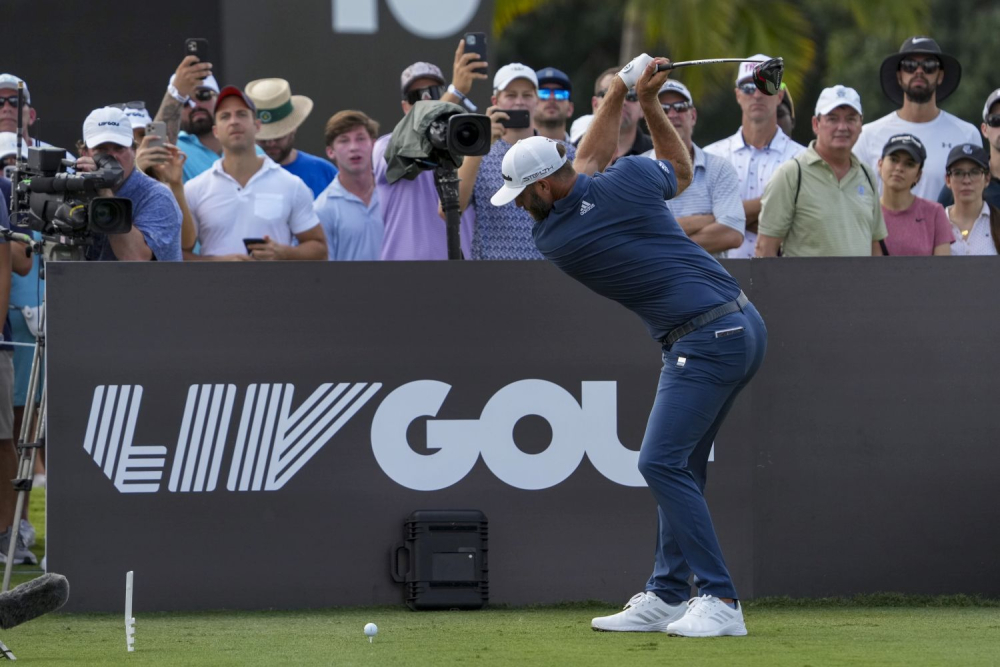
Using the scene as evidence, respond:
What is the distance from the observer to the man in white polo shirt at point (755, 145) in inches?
375

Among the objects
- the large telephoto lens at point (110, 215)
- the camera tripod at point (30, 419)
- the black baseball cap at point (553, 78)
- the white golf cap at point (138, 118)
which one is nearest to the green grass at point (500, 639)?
the camera tripod at point (30, 419)

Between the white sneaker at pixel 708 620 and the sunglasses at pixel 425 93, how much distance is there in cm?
362

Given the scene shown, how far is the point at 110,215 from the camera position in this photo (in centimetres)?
747

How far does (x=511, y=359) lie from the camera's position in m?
7.71

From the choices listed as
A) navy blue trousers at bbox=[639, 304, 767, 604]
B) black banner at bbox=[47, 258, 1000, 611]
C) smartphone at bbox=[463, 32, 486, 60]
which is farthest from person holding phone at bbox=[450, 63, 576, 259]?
navy blue trousers at bbox=[639, 304, 767, 604]

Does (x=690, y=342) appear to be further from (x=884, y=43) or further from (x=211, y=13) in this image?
(x=884, y=43)

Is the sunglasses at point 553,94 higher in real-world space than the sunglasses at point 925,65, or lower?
lower

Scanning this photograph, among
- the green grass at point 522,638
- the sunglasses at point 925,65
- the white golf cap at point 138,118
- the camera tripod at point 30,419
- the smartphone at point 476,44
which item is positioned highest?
the smartphone at point 476,44

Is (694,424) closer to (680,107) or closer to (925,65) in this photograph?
(680,107)

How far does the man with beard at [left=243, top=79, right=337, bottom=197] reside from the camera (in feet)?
32.5

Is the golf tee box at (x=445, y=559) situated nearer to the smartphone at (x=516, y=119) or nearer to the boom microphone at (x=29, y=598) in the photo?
the boom microphone at (x=29, y=598)

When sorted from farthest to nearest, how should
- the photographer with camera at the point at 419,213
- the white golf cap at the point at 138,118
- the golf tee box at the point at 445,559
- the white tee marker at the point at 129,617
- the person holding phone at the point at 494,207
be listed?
the white golf cap at the point at 138,118 → the photographer with camera at the point at 419,213 → the person holding phone at the point at 494,207 → the golf tee box at the point at 445,559 → the white tee marker at the point at 129,617

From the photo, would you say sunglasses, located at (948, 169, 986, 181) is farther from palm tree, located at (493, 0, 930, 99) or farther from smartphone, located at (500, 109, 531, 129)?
palm tree, located at (493, 0, 930, 99)

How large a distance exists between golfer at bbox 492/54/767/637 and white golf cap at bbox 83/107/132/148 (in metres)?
2.68
